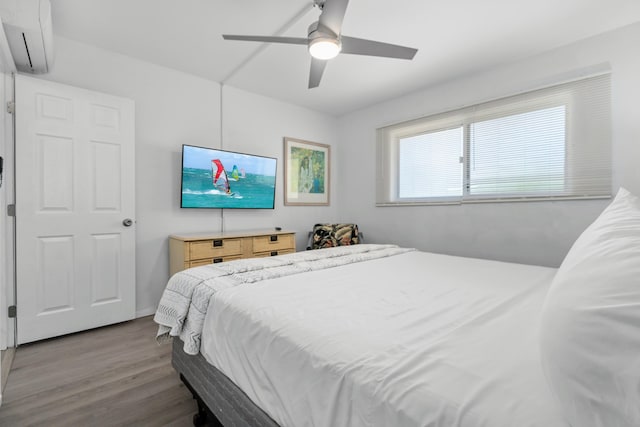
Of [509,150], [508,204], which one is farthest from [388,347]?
[509,150]

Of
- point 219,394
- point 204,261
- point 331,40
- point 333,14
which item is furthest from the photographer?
point 204,261

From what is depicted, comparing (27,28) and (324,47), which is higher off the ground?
(27,28)

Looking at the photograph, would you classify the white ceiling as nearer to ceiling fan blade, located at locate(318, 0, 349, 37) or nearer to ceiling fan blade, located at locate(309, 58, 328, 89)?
ceiling fan blade, located at locate(309, 58, 328, 89)

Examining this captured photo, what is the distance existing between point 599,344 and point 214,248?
9.31ft

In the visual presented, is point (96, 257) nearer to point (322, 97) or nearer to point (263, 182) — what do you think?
point (263, 182)

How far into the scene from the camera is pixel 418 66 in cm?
298

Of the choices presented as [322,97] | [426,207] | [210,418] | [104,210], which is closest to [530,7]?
[426,207]

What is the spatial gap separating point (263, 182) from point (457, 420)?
3.35 metres

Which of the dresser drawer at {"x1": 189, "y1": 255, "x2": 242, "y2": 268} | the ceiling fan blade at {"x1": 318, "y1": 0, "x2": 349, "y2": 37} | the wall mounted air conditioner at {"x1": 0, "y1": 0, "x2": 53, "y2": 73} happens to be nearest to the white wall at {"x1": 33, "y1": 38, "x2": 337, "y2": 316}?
the wall mounted air conditioner at {"x1": 0, "y1": 0, "x2": 53, "y2": 73}

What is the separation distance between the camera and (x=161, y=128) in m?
3.03

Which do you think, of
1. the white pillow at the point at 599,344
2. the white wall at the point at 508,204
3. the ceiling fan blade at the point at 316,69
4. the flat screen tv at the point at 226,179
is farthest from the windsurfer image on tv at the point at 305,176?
the white pillow at the point at 599,344

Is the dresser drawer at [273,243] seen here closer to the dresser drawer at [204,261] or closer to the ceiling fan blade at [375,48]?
the dresser drawer at [204,261]

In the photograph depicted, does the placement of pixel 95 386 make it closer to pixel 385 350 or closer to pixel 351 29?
pixel 385 350

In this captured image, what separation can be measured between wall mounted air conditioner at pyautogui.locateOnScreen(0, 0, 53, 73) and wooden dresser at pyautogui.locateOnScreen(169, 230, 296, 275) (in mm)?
1726
